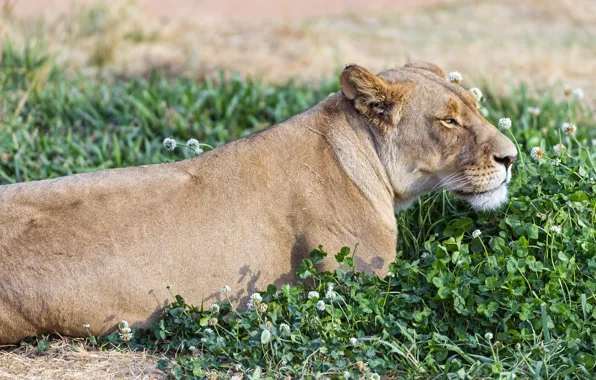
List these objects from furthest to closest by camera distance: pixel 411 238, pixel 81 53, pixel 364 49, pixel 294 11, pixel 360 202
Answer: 1. pixel 294 11
2. pixel 364 49
3. pixel 81 53
4. pixel 411 238
5. pixel 360 202

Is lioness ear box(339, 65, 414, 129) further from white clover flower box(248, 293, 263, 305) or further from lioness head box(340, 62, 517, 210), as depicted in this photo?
white clover flower box(248, 293, 263, 305)

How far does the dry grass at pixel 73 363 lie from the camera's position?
13.6 feet

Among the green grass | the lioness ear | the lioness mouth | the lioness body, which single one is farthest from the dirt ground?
the lioness body

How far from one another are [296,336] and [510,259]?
1.13m

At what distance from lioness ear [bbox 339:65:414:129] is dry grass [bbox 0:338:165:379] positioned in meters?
1.66

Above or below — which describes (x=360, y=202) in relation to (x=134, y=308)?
above

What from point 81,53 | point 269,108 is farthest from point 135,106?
point 81,53

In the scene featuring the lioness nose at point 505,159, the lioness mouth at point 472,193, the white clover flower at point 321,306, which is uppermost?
the lioness nose at point 505,159

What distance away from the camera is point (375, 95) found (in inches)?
183

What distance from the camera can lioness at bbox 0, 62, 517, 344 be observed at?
4.32m

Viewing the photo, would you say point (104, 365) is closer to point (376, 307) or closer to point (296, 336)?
point (296, 336)

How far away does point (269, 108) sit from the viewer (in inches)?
310

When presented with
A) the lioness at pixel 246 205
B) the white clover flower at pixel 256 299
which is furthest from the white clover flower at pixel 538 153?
the white clover flower at pixel 256 299

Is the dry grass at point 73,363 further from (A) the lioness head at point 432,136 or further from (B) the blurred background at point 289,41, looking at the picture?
(B) the blurred background at point 289,41
